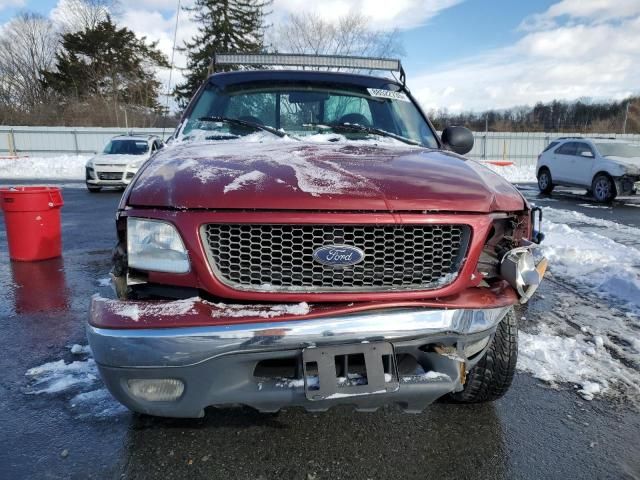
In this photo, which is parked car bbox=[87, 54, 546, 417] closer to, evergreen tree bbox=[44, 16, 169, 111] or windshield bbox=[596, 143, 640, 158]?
windshield bbox=[596, 143, 640, 158]

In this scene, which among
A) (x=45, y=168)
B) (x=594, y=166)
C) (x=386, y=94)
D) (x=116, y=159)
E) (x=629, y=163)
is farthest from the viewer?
(x=45, y=168)

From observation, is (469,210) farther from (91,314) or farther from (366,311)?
(91,314)

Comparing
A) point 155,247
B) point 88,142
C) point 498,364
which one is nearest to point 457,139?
point 498,364

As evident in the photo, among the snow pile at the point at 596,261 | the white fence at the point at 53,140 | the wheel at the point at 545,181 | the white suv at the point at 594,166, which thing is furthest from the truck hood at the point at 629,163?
the white fence at the point at 53,140

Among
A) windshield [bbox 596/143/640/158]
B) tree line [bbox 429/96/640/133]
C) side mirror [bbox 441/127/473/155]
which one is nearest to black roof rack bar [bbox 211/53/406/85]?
side mirror [bbox 441/127/473/155]

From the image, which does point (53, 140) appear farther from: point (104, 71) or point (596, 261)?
point (596, 261)

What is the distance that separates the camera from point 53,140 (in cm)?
2638

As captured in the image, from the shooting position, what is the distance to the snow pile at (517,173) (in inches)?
812

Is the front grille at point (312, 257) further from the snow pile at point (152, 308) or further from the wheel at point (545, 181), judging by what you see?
the wheel at point (545, 181)

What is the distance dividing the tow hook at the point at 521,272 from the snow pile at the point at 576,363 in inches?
45.1

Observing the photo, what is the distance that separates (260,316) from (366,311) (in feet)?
1.35

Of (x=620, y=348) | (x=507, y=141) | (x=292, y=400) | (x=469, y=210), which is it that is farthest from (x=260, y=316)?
(x=507, y=141)

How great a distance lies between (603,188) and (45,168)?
22.4 meters

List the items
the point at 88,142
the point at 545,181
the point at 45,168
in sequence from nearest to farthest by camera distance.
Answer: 1. the point at 545,181
2. the point at 45,168
3. the point at 88,142
